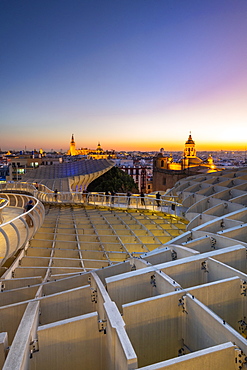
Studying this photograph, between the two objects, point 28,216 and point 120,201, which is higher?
point 28,216

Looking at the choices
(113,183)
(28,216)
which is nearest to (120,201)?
(28,216)

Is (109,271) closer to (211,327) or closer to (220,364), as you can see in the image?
(211,327)

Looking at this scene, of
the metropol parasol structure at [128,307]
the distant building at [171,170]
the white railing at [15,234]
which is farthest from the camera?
the distant building at [171,170]

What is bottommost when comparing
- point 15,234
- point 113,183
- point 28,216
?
point 113,183

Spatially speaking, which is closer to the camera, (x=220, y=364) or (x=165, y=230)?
(x=220, y=364)

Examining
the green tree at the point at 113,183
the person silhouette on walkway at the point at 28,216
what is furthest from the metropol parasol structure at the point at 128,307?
the green tree at the point at 113,183

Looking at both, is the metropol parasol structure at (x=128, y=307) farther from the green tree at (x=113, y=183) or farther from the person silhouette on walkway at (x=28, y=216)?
the green tree at (x=113, y=183)

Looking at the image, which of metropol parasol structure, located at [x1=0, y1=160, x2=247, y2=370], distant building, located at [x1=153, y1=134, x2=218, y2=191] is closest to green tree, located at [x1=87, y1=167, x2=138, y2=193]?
distant building, located at [x1=153, y1=134, x2=218, y2=191]

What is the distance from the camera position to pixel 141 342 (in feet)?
18.9

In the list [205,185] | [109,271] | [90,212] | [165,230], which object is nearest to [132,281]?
[109,271]

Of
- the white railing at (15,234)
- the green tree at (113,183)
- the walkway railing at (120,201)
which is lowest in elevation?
the green tree at (113,183)

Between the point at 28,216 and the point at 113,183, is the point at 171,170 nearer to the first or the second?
the point at 113,183

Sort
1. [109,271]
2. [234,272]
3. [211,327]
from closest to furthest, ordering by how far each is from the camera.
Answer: [211,327] < [234,272] < [109,271]

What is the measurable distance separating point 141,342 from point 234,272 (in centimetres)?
279
